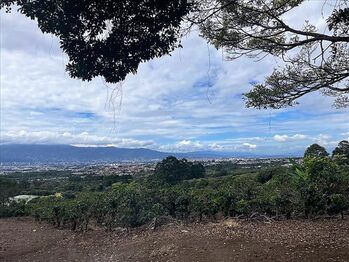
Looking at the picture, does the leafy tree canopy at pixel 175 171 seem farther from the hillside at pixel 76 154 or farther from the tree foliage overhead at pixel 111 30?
the hillside at pixel 76 154

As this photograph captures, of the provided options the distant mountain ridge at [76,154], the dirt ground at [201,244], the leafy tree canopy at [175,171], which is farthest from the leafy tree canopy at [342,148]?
the distant mountain ridge at [76,154]

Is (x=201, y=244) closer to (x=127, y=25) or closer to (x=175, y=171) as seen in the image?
(x=127, y=25)

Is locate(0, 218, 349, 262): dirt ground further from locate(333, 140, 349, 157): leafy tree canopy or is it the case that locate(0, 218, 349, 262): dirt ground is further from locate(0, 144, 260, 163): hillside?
locate(0, 144, 260, 163): hillside

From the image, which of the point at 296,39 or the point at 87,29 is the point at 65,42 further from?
the point at 296,39

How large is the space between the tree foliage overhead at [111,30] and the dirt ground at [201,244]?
3.49 metres

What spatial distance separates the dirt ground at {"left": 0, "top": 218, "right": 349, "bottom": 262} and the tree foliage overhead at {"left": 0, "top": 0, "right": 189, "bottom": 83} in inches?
137

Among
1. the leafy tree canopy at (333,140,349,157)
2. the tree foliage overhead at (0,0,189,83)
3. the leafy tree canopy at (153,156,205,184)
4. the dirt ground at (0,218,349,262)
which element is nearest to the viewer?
the tree foliage overhead at (0,0,189,83)

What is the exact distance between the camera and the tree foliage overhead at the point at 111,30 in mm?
4152

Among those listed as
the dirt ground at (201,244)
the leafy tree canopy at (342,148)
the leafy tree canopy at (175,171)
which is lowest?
the dirt ground at (201,244)

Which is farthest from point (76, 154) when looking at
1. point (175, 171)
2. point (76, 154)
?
point (175, 171)

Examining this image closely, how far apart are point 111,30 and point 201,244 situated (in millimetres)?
4182

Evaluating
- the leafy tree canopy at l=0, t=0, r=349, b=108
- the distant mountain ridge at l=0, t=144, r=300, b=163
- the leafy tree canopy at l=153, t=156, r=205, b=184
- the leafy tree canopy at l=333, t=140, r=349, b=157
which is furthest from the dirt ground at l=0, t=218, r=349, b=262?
the distant mountain ridge at l=0, t=144, r=300, b=163

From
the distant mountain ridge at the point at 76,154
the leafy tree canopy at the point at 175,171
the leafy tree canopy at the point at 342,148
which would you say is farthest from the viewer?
the distant mountain ridge at the point at 76,154

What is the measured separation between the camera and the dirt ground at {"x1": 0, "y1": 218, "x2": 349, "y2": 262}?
247 inches
